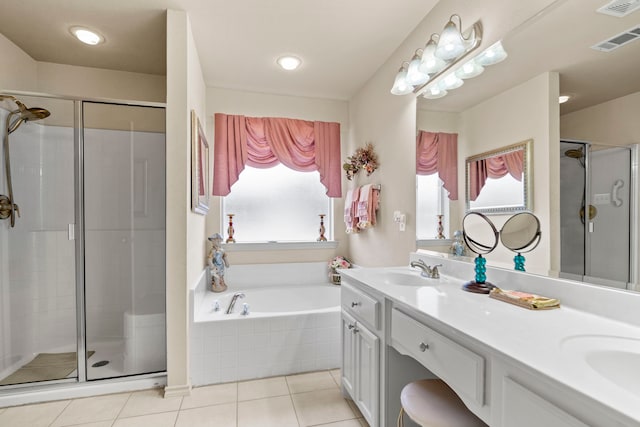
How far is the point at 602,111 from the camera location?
109 centimetres

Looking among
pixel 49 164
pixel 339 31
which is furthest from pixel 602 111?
pixel 49 164

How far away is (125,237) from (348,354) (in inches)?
68.3

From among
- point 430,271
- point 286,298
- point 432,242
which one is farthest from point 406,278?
point 286,298

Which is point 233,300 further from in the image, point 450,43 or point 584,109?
point 584,109

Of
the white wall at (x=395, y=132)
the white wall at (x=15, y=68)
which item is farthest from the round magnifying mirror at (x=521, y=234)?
the white wall at (x=15, y=68)

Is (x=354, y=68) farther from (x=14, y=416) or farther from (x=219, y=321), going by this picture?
(x=14, y=416)

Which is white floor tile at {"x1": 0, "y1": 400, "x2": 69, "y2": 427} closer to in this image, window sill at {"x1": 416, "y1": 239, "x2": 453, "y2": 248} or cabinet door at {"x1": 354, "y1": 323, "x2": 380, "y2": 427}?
cabinet door at {"x1": 354, "y1": 323, "x2": 380, "y2": 427}

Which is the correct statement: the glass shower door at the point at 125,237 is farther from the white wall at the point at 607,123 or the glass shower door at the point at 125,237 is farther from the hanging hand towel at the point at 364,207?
the white wall at the point at 607,123

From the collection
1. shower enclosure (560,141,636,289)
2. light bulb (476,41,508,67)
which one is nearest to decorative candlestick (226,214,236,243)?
light bulb (476,41,508,67)

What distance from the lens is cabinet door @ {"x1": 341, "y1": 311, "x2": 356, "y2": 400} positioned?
175cm

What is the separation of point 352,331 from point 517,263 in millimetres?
912

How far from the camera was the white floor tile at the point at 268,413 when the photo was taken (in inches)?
68.7

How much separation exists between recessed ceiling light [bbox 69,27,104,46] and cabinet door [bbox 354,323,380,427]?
270cm

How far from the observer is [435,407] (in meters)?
1.16
